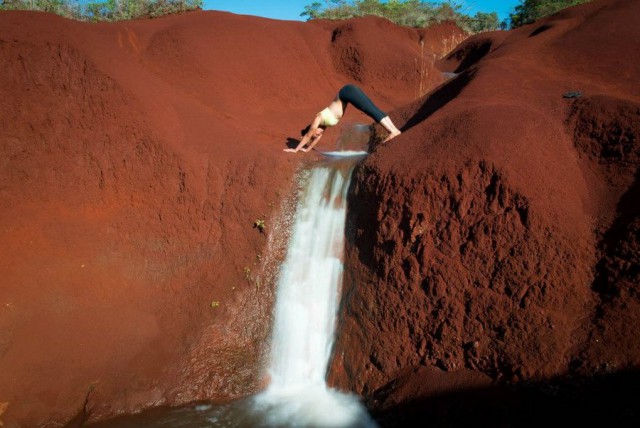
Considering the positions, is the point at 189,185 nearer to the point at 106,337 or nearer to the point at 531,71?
the point at 106,337

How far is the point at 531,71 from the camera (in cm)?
494

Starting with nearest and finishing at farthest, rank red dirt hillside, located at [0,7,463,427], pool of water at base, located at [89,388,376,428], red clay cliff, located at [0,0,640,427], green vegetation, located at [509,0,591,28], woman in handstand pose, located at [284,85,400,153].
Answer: red clay cliff, located at [0,0,640,427] → pool of water at base, located at [89,388,376,428] → red dirt hillside, located at [0,7,463,427] → woman in handstand pose, located at [284,85,400,153] → green vegetation, located at [509,0,591,28]

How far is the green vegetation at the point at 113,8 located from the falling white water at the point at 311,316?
7.43 m

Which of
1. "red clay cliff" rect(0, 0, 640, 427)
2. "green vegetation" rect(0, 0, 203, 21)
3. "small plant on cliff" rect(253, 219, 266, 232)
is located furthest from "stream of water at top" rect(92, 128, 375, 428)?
"green vegetation" rect(0, 0, 203, 21)

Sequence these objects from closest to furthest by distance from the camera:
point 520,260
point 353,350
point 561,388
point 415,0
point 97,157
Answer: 1. point 561,388
2. point 520,260
3. point 353,350
4. point 97,157
5. point 415,0

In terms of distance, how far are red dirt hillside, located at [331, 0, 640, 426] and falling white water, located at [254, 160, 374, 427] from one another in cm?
21

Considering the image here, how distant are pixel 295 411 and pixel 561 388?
7.86 ft

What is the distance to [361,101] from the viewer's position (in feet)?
18.2

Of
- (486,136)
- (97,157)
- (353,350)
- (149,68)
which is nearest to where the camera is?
(486,136)

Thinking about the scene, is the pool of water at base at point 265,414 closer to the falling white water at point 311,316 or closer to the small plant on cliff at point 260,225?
the falling white water at point 311,316

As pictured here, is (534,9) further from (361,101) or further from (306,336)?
(306,336)

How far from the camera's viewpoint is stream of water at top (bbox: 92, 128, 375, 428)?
3662mm

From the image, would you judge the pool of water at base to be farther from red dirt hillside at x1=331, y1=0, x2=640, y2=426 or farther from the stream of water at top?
red dirt hillside at x1=331, y1=0, x2=640, y2=426

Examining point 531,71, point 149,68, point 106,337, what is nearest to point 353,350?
point 106,337
